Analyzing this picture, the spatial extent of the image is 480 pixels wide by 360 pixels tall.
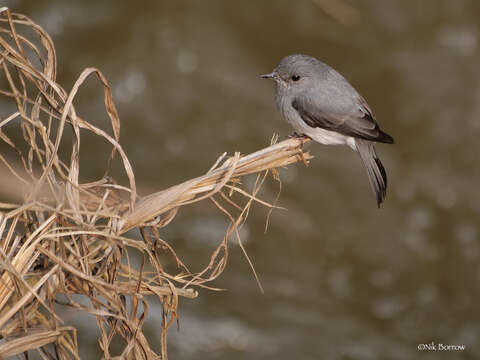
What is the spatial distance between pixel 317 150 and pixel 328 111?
273cm

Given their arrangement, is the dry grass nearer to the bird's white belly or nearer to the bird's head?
the bird's white belly

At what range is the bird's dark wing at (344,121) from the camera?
3912 millimetres

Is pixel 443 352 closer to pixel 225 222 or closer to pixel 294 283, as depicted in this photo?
pixel 294 283

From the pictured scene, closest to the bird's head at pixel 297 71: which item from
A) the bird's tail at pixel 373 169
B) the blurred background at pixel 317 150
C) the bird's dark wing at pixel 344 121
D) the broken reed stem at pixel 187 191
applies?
the bird's dark wing at pixel 344 121

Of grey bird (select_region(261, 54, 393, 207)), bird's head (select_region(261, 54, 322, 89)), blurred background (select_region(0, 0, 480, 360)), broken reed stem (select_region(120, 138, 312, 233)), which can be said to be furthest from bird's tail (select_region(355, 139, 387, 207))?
blurred background (select_region(0, 0, 480, 360))

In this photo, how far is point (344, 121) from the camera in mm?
3945

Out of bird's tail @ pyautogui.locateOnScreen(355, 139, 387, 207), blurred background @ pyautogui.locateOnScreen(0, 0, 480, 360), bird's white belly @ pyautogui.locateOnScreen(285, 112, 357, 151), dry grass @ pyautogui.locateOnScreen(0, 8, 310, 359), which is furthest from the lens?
blurred background @ pyautogui.locateOnScreen(0, 0, 480, 360)

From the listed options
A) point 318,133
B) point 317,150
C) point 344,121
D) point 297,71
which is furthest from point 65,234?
point 317,150

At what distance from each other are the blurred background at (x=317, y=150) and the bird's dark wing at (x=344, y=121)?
2387mm

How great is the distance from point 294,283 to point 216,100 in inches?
79.6

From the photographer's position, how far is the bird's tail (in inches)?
158

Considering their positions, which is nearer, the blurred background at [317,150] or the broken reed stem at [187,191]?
the broken reed stem at [187,191]

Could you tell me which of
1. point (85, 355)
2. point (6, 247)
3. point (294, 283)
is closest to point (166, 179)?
point (294, 283)

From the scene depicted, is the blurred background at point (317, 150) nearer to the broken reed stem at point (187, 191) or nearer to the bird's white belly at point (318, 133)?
the bird's white belly at point (318, 133)
